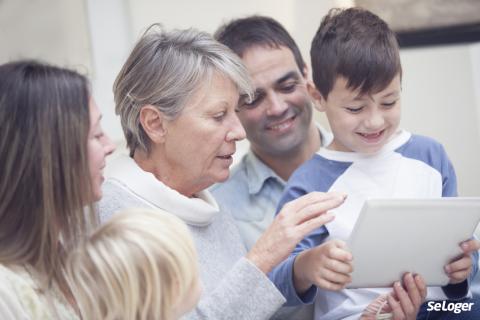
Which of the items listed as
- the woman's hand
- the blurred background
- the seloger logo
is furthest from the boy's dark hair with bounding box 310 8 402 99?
the blurred background

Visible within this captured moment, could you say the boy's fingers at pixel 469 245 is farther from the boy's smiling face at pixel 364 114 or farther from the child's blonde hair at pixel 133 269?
the child's blonde hair at pixel 133 269

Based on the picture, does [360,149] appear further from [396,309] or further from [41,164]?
[41,164]

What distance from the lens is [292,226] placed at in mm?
1573

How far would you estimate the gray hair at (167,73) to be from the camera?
1.79 meters

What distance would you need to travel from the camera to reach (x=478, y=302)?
6.19 ft

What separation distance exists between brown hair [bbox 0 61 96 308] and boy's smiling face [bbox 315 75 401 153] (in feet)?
2.35

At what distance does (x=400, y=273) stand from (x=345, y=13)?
69 cm

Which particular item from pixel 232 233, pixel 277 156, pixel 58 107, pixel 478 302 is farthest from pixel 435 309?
pixel 58 107

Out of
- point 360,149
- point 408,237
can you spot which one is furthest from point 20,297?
point 360,149

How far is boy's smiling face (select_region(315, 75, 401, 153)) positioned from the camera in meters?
1.75

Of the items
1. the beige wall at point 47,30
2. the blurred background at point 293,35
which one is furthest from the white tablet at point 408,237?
the beige wall at point 47,30

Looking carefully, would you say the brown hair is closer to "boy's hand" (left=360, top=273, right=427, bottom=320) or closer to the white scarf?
the white scarf

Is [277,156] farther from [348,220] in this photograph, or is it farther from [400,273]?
[400,273]

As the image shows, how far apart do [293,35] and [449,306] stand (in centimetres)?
159
